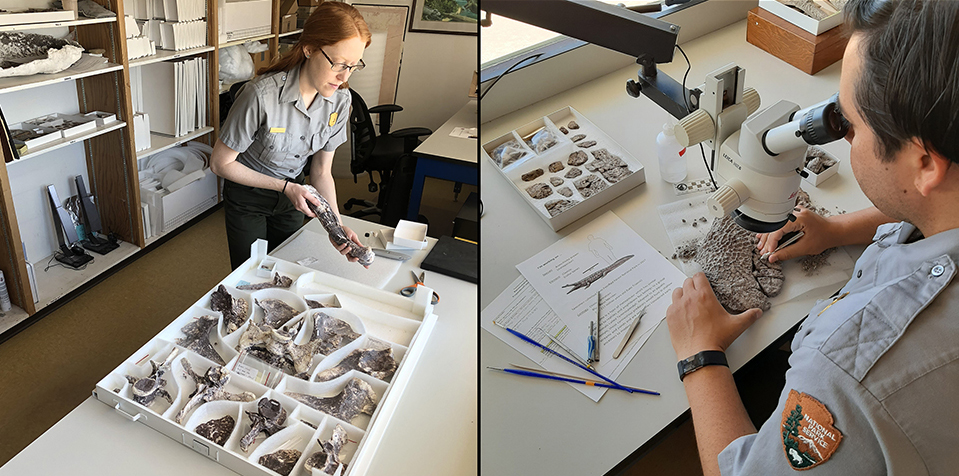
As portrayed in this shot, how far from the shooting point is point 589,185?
A: 0.90 meters

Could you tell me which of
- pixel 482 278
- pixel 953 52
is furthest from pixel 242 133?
pixel 953 52

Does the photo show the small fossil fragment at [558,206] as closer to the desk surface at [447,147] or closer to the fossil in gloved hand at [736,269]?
the fossil in gloved hand at [736,269]

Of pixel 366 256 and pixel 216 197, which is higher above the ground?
pixel 366 256

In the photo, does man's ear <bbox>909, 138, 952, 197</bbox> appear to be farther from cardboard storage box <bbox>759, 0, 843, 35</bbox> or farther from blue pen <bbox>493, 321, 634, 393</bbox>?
cardboard storage box <bbox>759, 0, 843, 35</bbox>

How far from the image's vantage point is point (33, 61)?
2105 mm

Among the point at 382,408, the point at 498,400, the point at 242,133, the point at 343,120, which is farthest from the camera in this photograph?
the point at 343,120

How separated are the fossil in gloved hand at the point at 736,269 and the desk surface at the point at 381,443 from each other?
54cm

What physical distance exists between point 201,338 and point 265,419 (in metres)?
0.32

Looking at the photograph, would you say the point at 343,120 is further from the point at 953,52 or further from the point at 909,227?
the point at 953,52

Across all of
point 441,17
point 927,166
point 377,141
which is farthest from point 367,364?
point 441,17

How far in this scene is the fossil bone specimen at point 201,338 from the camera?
1.26 m

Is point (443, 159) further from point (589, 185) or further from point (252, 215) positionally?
point (589, 185)

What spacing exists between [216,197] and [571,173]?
2.91 metres

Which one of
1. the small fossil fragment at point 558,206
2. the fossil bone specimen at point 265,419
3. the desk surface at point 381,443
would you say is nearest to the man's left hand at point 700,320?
the small fossil fragment at point 558,206
